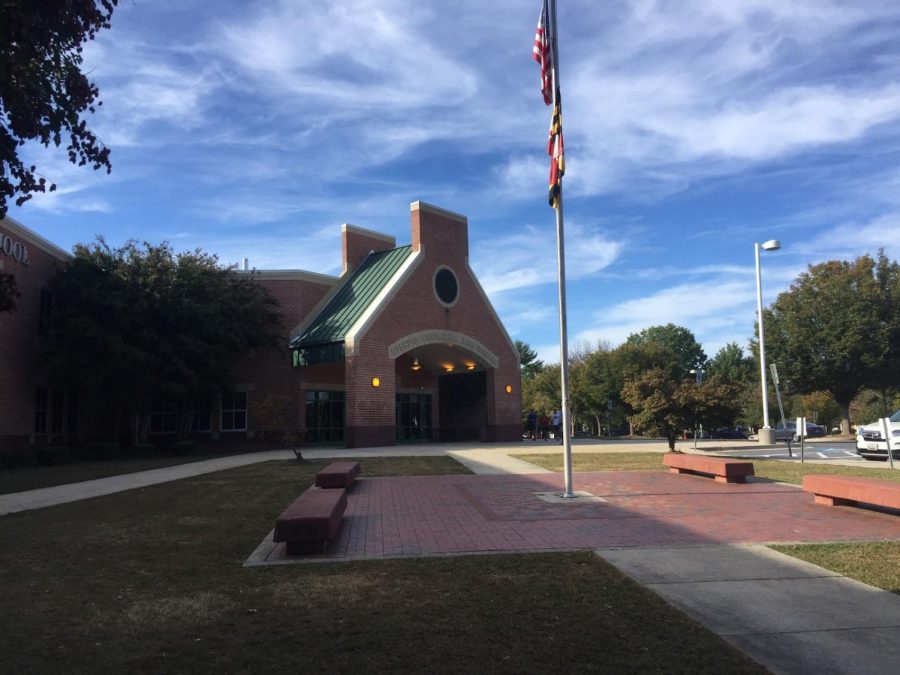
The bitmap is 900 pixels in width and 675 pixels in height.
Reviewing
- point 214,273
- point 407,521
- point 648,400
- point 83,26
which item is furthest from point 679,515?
point 214,273

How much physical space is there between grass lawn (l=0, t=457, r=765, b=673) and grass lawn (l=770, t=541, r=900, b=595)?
83.9 inches

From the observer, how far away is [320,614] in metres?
5.15

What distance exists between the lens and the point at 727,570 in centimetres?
643

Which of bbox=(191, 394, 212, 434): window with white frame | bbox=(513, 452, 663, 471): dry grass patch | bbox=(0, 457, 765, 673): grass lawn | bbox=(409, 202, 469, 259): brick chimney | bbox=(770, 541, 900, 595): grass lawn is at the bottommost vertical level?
bbox=(513, 452, 663, 471): dry grass patch

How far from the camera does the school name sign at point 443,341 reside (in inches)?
1137

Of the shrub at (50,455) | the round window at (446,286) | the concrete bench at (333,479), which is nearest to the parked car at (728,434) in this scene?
the round window at (446,286)

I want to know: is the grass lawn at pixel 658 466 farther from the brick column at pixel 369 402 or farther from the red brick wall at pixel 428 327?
the red brick wall at pixel 428 327

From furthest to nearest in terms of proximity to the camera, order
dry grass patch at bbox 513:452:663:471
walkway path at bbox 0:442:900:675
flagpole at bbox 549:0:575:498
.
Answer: dry grass patch at bbox 513:452:663:471, flagpole at bbox 549:0:575:498, walkway path at bbox 0:442:900:675

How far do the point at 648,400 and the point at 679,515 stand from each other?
11645 mm

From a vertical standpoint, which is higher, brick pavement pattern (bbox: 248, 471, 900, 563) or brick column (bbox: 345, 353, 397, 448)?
brick column (bbox: 345, 353, 397, 448)

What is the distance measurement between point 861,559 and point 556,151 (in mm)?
7578

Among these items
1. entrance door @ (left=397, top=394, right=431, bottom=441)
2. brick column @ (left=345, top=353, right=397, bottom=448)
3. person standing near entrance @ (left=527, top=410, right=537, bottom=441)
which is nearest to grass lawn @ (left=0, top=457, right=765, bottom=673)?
brick column @ (left=345, top=353, right=397, bottom=448)

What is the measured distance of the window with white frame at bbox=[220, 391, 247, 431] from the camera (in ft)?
96.8

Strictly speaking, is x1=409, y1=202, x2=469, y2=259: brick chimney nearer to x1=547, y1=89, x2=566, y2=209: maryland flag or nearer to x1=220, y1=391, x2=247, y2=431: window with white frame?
x1=220, y1=391, x2=247, y2=431: window with white frame
